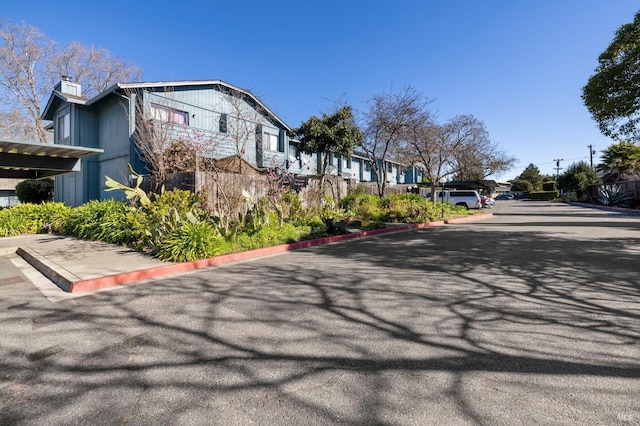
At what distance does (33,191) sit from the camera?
18000 millimetres

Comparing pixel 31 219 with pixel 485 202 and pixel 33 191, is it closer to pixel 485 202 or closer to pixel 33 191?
pixel 33 191

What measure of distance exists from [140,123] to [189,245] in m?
9.24

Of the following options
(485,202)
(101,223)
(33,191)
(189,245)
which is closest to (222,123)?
(101,223)

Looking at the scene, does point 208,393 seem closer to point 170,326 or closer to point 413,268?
point 170,326

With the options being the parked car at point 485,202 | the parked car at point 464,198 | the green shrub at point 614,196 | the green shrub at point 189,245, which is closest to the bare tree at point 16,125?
the green shrub at point 189,245

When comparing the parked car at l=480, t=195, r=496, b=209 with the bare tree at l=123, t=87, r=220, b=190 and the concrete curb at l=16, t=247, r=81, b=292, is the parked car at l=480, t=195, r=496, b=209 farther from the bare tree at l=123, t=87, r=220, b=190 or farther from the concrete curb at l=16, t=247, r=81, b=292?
the concrete curb at l=16, t=247, r=81, b=292

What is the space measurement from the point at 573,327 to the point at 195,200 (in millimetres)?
8115

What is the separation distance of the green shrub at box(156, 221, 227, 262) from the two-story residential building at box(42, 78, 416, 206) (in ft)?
21.2

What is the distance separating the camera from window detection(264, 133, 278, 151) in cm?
1991

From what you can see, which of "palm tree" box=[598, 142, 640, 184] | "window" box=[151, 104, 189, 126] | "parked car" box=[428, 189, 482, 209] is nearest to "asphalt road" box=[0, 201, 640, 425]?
"window" box=[151, 104, 189, 126]

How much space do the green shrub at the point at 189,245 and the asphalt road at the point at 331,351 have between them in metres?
1.23

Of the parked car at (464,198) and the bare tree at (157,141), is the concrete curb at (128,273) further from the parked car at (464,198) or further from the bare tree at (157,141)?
the parked car at (464,198)

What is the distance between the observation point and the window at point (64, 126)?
16.6 meters

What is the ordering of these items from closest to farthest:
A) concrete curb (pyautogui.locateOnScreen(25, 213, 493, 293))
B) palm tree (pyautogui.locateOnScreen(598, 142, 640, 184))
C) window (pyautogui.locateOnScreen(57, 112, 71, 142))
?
concrete curb (pyautogui.locateOnScreen(25, 213, 493, 293)) < window (pyautogui.locateOnScreen(57, 112, 71, 142)) < palm tree (pyautogui.locateOnScreen(598, 142, 640, 184))
